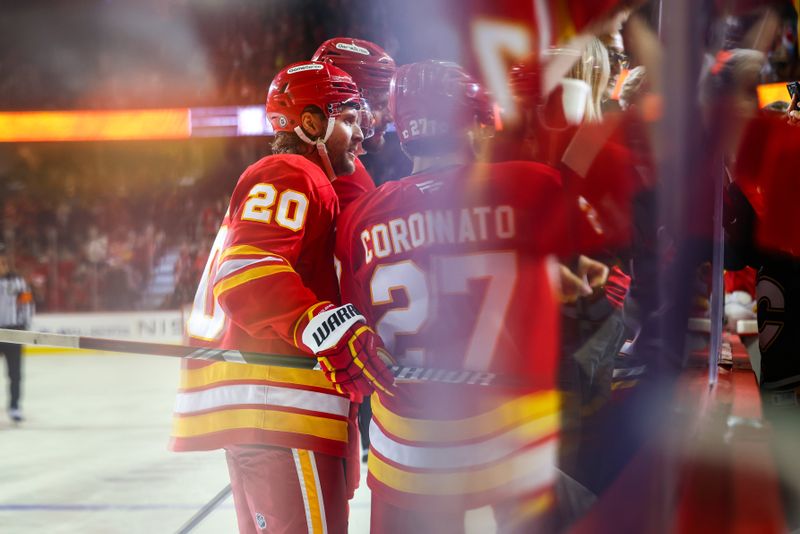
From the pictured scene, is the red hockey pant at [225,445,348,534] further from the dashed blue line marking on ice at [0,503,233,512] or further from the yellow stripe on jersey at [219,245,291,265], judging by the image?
the dashed blue line marking on ice at [0,503,233,512]

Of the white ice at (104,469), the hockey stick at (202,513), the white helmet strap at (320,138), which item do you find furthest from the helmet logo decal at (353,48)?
the hockey stick at (202,513)

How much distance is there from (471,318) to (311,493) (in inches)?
17.7

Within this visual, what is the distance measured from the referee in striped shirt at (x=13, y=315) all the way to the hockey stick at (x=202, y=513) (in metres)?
2.29

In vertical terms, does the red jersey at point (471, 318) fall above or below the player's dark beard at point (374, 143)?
below

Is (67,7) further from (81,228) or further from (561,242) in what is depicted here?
(81,228)

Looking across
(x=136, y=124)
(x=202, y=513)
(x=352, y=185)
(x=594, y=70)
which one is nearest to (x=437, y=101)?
Result: (x=594, y=70)

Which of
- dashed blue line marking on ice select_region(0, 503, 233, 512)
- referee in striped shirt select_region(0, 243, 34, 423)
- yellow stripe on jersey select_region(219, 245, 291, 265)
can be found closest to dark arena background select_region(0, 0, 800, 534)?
yellow stripe on jersey select_region(219, 245, 291, 265)

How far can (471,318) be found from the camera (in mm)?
1017

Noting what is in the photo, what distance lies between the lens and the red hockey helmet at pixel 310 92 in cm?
128

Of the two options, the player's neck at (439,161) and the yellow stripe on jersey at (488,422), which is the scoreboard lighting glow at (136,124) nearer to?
the player's neck at (439,161)

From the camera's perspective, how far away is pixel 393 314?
1115 mm

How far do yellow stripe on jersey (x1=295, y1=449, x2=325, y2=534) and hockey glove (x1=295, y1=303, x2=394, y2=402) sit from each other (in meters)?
0.17

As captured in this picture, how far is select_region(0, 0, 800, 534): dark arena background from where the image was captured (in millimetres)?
856

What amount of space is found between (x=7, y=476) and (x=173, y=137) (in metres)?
2.06
